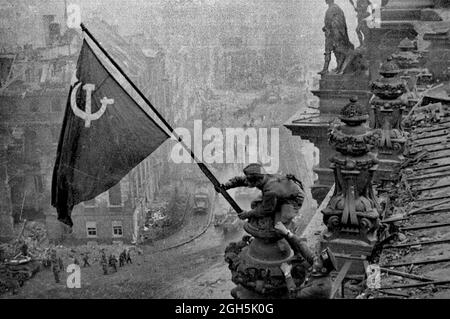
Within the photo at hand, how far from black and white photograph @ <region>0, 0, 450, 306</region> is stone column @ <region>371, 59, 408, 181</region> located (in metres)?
0.04

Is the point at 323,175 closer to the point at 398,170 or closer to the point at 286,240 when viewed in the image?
the point at 398,170

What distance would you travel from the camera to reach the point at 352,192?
315 inches

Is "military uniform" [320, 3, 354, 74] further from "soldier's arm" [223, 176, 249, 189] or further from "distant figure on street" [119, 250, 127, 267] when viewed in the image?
"soldier's arm" [223, 176, 249, 189]

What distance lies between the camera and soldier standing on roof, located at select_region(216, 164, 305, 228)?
6199 millimetres

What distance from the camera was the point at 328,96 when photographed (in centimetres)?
2417

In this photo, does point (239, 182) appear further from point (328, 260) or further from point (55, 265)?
point (55, 265)

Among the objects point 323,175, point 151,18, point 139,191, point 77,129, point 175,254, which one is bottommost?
point 175,254

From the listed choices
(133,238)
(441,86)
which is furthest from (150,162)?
(441,86)

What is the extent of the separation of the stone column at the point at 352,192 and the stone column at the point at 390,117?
393 cm

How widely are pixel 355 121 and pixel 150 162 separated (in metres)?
38.7

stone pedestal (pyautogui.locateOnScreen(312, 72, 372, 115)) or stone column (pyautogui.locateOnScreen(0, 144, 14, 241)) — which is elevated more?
stone pedestal (pyautogui.locateOnScreen(312, 72, 372, 115))

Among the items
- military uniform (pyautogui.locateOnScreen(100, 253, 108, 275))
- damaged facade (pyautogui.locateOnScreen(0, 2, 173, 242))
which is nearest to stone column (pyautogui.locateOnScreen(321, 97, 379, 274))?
military uniform (pyautogui.locateOnScreen(100, 253, 108, 275))

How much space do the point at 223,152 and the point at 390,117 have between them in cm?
4320

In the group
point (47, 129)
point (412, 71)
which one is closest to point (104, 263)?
point (47, 129)
